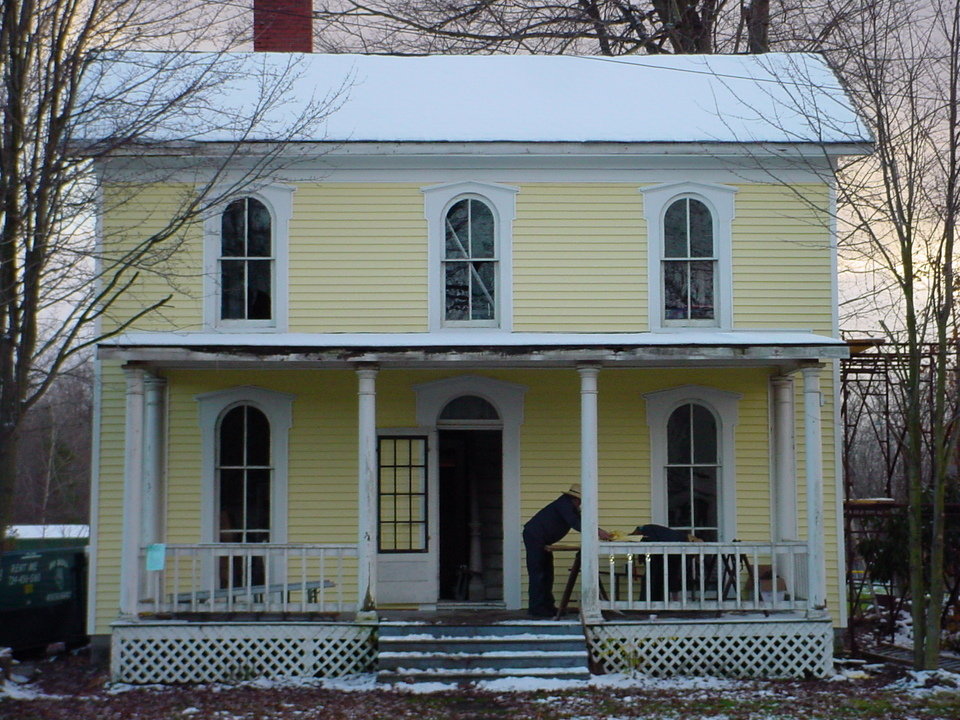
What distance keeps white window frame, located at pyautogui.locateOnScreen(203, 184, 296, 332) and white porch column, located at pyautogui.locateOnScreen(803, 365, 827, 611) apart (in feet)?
19.4

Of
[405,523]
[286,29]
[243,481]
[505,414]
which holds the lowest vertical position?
[405,523]

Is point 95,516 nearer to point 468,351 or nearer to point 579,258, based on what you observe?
→ point 468,351

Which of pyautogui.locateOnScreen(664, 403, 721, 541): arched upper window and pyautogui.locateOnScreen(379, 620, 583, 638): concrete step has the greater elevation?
pyautogui.locateOnScreen(664, 403, 721, 541): arched upper window

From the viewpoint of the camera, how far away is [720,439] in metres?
13.9

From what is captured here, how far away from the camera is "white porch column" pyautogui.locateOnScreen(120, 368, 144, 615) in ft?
39.7

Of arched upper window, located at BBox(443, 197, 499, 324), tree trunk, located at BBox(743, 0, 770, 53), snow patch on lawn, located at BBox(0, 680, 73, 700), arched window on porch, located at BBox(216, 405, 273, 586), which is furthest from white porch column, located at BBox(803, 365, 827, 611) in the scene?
tree trunk, located at BBox(743, 0, 770, 53)

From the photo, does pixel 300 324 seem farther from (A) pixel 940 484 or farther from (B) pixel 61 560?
(A) pixel 940 484

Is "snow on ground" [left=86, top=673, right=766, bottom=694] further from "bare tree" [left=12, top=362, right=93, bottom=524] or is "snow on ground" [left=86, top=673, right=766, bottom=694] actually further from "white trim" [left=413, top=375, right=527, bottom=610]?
"bare tree" [left=12, top=362, right=93, bottom=524]

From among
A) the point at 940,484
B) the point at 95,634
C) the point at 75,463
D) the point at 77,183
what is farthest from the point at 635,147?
the point at 75,463

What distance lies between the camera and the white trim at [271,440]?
1367 centimetres

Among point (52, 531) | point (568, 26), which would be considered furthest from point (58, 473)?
point (568, 26)

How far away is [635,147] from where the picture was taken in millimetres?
13562

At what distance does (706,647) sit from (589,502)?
193 cm

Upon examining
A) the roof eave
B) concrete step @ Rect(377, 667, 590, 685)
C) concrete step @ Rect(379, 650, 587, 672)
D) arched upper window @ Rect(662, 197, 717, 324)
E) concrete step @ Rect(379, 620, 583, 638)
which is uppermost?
the roof eave
